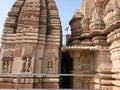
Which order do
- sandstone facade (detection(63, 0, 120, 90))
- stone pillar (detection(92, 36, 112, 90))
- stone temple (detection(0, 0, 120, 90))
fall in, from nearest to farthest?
stone temple (detection(0, 0, 120, 90))
sandstone facade (detection(63, 0, 120, 90))
stone pillar (detection(92, 36, 112, 90))

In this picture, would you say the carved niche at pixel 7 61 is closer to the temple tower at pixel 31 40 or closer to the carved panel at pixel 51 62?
the temple tower at pixel 31 40

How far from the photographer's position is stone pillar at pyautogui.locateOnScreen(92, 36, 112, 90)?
8.02 m

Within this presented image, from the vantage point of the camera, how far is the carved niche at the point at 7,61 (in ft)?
24.6

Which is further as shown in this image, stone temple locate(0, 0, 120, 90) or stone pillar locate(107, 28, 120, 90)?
stone temple locate(0, 0, 120, 90)

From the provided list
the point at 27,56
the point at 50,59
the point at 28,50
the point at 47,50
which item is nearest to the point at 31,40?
the point at 28,50

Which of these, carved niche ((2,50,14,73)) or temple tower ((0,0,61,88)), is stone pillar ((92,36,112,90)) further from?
carved niche ((2,50,14,73))

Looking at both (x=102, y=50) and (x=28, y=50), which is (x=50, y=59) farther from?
(x=102, y=50)

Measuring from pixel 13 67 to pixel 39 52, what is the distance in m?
1.63

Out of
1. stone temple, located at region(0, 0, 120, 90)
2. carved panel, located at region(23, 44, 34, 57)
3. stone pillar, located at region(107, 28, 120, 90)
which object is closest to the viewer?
stone pillar, located at region(107, 28, 120, 90)

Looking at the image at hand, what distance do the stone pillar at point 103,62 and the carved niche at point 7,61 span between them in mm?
5102

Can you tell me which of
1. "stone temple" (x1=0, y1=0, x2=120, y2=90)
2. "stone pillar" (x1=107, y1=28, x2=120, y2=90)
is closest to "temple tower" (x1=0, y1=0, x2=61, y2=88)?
"stone temple" (x1=0, y1=0, x2=120, y2=90)

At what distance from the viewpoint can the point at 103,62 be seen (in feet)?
27.7

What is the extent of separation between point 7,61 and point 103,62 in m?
5.60

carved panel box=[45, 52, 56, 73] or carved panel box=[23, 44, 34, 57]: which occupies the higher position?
carved panel box=[23, 44, 34, 57]
